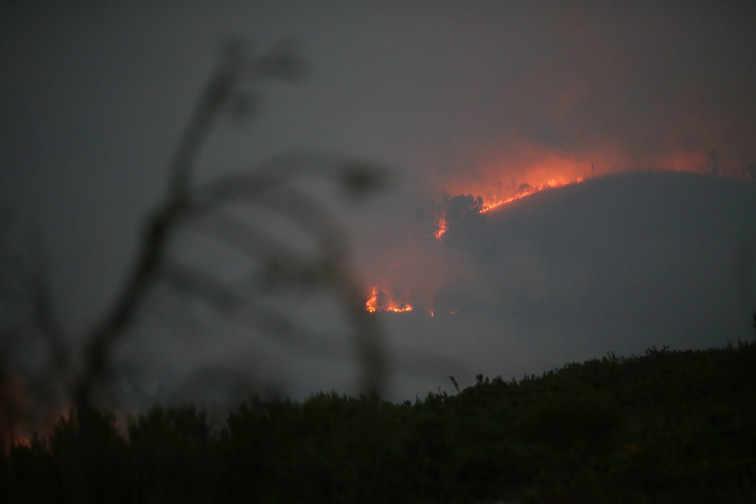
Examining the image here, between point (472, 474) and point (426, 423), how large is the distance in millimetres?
1304

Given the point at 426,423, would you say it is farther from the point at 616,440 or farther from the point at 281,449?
the point at 616,440

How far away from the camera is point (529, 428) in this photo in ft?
25.3

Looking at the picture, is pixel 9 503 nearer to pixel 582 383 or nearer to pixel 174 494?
pixel 174 494

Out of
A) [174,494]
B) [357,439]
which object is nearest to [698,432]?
[174,494]

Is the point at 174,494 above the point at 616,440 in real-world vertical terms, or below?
above

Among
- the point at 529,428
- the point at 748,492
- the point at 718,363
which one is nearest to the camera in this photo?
the point at 748,492

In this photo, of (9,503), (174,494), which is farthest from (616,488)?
(9,503)

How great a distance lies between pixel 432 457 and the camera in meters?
6.62

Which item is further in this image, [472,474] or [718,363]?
[718,363]

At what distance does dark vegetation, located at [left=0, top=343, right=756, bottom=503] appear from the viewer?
5.50m

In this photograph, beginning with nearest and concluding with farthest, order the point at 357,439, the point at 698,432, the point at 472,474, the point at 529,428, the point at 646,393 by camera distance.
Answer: the point at 357,439 < the point at 472,474 < the point at 698,432 < the point at 529,428 < the point at 646,393

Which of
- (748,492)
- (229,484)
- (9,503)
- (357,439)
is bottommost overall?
(748,492)

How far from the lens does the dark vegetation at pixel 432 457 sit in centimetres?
550

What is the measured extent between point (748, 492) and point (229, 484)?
5679 mm
